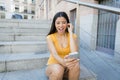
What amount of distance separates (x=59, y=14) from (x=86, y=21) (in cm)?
343

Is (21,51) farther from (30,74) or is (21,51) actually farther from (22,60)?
(30,74)

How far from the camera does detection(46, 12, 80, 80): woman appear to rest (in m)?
1.42

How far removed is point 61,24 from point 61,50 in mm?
284

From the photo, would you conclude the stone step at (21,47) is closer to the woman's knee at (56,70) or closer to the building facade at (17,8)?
the woman's knee at (56,70)

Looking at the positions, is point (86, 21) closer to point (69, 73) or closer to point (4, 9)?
point (69, 73)

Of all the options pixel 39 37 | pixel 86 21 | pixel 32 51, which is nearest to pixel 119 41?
pixel 86 21

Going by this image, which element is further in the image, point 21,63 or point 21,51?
point 21,51

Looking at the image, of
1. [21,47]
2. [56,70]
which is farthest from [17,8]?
[56,70]

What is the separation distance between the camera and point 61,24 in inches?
62.7

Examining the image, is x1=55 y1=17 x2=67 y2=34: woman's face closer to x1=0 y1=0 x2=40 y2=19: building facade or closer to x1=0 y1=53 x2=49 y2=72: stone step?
x1=0 y1=53 x2=49 y2=72: stone step

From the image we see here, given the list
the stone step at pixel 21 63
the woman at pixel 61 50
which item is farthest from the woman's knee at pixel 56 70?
the stone step at pixel 21 63

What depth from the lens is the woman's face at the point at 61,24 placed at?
1.59 meters

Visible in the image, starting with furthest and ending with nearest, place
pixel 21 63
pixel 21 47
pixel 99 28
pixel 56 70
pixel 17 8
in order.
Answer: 1. pixel 17 8
2. pixel 99 28
3. pixel 21 47
4. pixel 21 63
5. pixel 56 70

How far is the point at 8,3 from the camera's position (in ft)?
88.5
